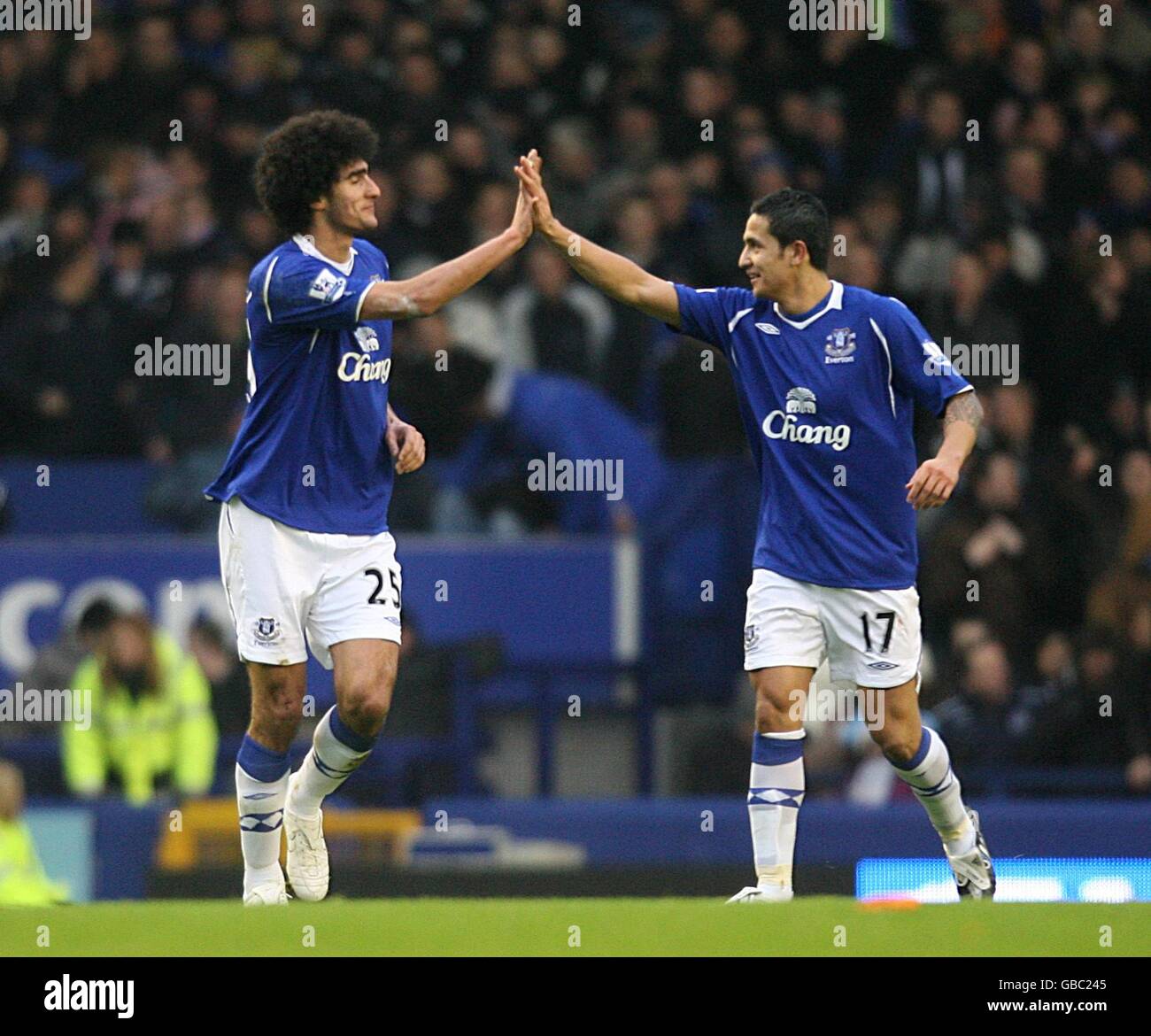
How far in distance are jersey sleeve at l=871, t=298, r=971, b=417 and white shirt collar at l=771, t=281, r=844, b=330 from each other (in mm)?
141

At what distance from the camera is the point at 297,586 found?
7492mm

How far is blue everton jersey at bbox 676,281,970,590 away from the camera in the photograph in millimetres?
7730

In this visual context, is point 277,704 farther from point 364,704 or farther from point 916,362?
point 916,362

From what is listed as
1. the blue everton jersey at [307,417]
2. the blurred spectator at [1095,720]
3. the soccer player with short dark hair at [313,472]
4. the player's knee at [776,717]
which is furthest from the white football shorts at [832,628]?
the blurred spectator at [1095,720]

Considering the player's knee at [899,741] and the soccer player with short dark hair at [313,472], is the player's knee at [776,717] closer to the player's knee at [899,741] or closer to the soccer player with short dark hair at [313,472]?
the player's knee at [899,741]

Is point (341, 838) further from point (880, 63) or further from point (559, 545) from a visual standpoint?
point (880, 63)

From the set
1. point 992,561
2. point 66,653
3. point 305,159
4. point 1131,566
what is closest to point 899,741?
point 305,159

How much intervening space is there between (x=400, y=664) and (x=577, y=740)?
4.39ft

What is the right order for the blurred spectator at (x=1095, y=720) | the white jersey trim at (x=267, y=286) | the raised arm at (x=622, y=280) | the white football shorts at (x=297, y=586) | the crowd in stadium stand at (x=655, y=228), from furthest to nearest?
the crowd in stadium stand at (x=655, y=228)
the blurred spectator at (x=1095, y=720)
the raised arm at (x=622, y=280)
the white football shorts at (x=297, y=586)
the white jersey trim at (x=267, y=286)

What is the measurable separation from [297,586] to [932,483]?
2059 millimetres

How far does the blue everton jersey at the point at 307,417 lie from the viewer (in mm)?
7469

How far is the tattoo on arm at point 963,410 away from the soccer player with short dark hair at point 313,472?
5.02 ft

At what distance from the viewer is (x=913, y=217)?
45.3 ft
